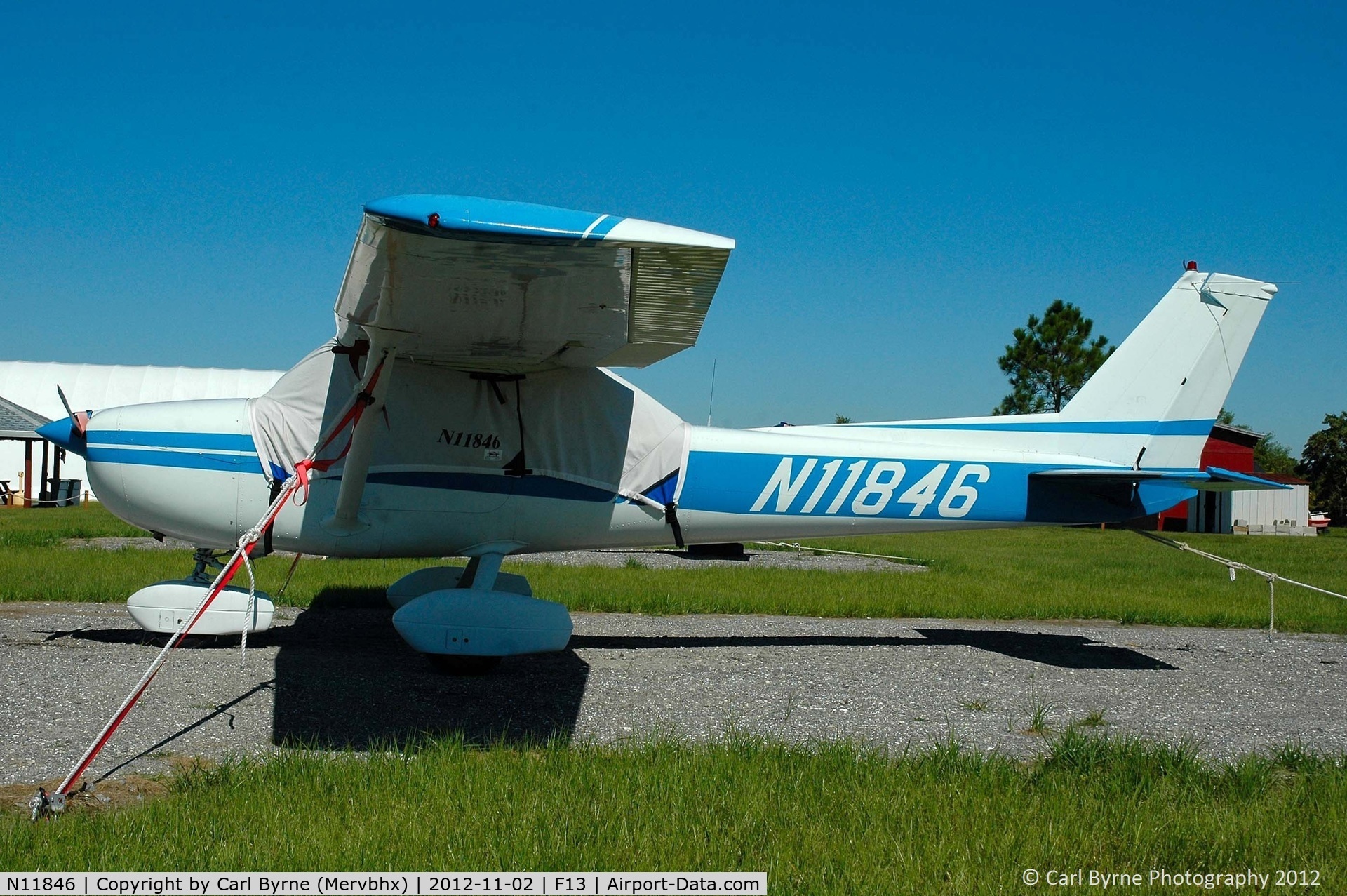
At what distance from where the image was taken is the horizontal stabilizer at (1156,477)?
7.70 m

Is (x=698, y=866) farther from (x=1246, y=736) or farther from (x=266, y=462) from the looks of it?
(x=266, y=462)

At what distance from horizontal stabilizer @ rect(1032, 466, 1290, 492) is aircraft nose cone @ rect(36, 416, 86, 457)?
7.32 m

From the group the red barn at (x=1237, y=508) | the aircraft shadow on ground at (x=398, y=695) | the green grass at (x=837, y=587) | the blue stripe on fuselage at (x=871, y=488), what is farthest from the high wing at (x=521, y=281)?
the red barn at (x=1237, y=508)

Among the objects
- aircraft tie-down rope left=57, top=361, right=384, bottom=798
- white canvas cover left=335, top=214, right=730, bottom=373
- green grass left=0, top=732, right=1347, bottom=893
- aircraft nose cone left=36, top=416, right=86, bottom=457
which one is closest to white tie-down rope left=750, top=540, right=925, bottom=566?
aircraft tie-down rope left=57, top=361, right=384, bottom=798

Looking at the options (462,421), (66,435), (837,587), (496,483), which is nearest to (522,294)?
(462,421)

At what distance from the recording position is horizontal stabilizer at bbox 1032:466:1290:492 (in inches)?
303

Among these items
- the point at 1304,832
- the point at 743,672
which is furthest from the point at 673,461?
the point at 1304,832

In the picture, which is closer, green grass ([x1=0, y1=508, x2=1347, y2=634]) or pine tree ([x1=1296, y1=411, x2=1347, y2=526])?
green grass ([x1=0, y1=508, x2=1347, y2=634])

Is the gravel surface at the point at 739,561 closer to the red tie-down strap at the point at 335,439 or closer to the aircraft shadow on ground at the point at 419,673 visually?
the aircraft shadow on ground at the point at 419,673

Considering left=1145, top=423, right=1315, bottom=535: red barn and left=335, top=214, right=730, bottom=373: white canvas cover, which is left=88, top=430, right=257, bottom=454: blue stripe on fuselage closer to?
left=335, top=214, right=730, bottom=373: white canvas cover

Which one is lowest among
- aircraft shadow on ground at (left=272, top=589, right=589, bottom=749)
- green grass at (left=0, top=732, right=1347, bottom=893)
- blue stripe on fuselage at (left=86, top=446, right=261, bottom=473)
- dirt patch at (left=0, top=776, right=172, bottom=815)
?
aircraft shadow on ground at (left=272, top=589, right=589, bottom=749)

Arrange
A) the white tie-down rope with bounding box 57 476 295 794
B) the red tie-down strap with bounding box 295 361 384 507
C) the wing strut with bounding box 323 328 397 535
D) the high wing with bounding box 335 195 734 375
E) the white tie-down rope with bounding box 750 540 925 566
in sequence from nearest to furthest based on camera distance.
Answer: the white tie-down rope with bounding box 57 476 295 794 → the high wing with bounding box 335 195 734 375 → the wing strut with bounding box 323 328 397 535 → the red tie-down strap with bounding box 295 361 384 507 → the white tie-down rope with bounding box 750 540 925 566

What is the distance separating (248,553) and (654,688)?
278cm

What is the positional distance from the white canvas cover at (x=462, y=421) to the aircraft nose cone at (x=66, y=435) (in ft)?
3.96
